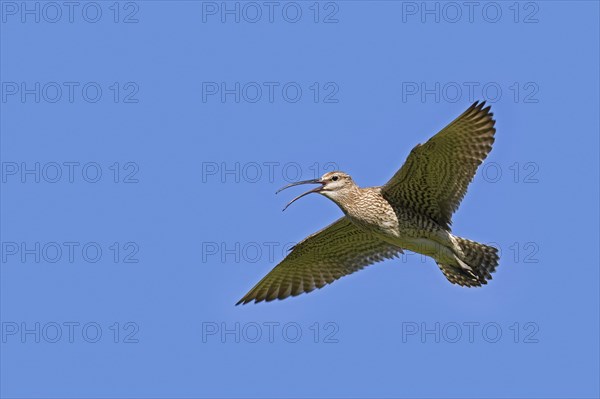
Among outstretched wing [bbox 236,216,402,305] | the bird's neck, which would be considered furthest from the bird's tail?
the bird's neck

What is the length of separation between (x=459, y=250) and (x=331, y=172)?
6.97ft

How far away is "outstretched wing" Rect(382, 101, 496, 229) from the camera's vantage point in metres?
15.9

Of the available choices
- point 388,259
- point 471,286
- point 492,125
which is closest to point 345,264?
point 388,259

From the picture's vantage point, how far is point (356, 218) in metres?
16.4

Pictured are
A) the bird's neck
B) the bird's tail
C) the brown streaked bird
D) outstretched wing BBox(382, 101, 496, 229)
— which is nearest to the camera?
outstretched wing BBox(382, 101, 496, 229)

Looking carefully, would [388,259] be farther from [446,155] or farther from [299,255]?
[446,155]

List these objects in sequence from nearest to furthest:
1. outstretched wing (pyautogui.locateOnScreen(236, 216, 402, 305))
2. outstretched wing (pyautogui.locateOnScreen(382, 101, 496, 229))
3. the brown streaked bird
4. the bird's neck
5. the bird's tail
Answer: outstretched wing (pyautogui.locateOnScreen(382, 101, 496, 229)), the brown streaked bird, the bird's neck, the bird's tail, outstretched wing (pyautogui.locateOnScreen(236, 216, 402, 305))

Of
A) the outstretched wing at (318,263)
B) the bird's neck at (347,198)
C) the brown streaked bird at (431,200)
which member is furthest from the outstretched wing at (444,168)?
the outstretched wing at (318,263)

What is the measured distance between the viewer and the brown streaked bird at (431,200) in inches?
629

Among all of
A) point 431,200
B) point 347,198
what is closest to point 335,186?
point 347,198

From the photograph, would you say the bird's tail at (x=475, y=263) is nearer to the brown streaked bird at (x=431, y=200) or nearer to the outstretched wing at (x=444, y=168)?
the brown streaked bird at (x=431, y=200)

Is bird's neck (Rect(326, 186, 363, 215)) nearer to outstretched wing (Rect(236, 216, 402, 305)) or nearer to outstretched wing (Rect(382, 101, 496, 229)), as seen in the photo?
outstretched wing (Rect(382, 101, 496, 229))

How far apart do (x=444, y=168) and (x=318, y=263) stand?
10.4ft

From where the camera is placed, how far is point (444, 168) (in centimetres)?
1625
